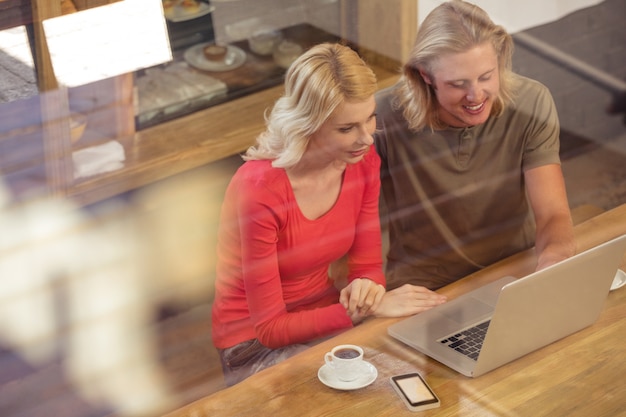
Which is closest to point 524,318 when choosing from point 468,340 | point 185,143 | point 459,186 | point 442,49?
point 468,340

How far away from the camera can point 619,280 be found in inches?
69.9

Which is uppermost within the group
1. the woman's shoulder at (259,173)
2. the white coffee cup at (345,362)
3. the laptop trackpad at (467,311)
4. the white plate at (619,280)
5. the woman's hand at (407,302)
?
the woman's shoulder at (259,173)

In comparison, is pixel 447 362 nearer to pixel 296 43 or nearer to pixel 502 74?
pixel 502 74

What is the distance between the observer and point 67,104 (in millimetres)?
1867

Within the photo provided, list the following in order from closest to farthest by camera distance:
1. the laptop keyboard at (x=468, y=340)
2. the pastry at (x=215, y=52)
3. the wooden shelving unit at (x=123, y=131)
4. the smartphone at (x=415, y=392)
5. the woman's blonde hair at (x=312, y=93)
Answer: the smartphone at (x=415, y=392), the laptop keyboard at (x=468, y=340), the woman's blonde hair at (x=312, y=93), the wooden shelving unit at (x=123, y=131), the pastry at (x=215, y=52)

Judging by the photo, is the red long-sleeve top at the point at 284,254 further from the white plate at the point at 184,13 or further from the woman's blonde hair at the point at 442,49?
the white plate at the point at 184,13

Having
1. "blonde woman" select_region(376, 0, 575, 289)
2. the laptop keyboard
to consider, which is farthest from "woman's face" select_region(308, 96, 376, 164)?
the laptop keyboard

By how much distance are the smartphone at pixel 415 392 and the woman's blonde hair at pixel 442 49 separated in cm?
68

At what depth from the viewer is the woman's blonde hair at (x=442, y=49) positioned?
1.99 meters

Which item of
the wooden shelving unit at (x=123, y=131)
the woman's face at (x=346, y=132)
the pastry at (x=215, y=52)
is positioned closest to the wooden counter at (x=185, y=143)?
the wooden shelving unit at (x=123, y=131)

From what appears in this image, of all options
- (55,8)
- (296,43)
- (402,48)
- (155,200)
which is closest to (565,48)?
→ (402,48)

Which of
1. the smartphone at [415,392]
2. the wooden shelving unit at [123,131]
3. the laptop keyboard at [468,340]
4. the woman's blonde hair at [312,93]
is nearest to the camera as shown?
the smartphone at [415,392]

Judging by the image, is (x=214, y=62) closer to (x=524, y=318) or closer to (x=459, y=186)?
(x=459, y=186)

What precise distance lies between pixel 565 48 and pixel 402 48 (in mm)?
971
